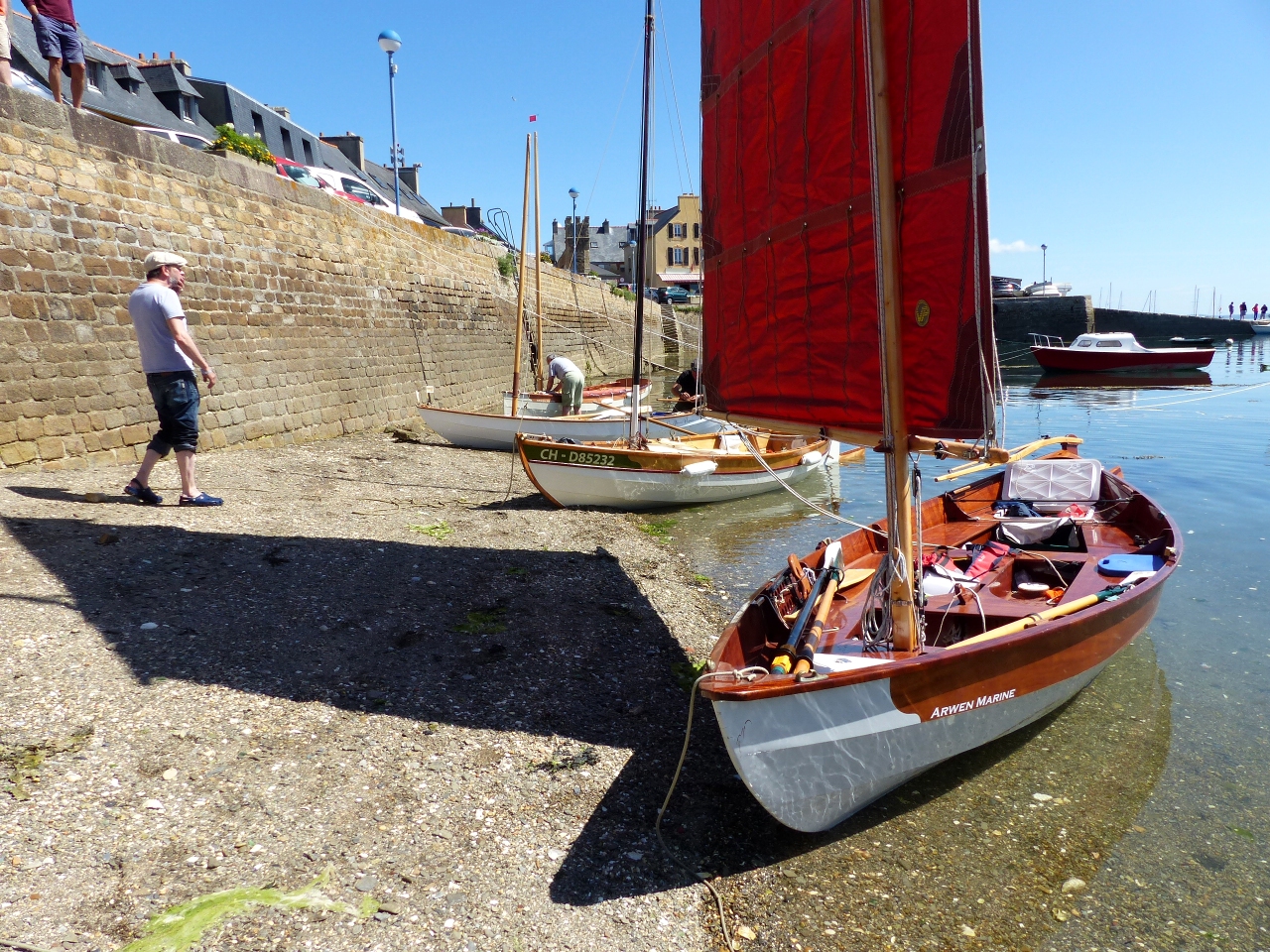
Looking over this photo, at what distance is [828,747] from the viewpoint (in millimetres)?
3268

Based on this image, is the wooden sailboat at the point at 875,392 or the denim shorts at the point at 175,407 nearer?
the wooden sailboat at the point at 875,392

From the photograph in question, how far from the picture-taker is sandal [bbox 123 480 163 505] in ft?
21.3

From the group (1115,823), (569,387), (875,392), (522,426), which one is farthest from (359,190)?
(1115,823)

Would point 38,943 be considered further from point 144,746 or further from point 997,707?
point 997,707

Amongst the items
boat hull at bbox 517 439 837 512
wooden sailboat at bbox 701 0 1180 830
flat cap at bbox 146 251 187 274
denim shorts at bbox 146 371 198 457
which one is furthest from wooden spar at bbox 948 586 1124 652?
flat cap at bbox 146 251 187 274

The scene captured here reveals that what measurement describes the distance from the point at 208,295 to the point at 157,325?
4.55 m

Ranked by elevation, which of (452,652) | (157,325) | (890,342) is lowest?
(452,652)

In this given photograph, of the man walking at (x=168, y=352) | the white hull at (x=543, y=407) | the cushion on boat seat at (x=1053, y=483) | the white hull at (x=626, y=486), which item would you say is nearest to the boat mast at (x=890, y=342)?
the cushion on boat seat at (x=1053, y=483)

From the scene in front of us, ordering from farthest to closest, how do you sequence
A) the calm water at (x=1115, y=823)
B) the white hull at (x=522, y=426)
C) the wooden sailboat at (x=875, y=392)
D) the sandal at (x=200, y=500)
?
the white hull at (x=522, y=426) < the sandal at (x=200, y=500) < the wooden sailboat at (x=875, y=392) < the calm water at (x=1115, y=823)

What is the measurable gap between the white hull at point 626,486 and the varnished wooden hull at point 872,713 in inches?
223

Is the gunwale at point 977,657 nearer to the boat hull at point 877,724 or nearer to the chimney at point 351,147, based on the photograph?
the boat hull at point 877,724

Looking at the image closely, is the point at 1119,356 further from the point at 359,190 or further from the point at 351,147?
the point at 351,147

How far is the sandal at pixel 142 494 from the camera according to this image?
649 centimetres

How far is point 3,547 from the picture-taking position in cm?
→ 518
